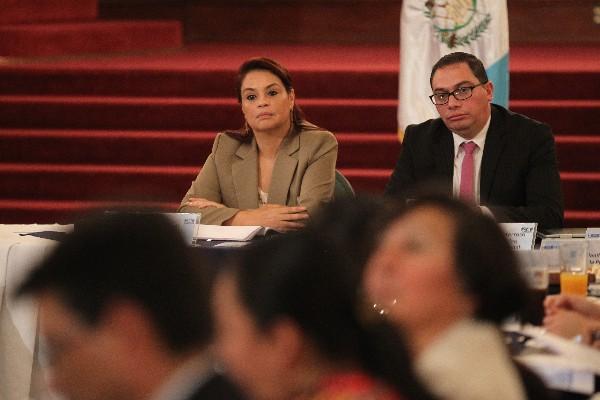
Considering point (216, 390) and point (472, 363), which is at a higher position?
point (216, 390)

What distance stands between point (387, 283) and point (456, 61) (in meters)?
2.59

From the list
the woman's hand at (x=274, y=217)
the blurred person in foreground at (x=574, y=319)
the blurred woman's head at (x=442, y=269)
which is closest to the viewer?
the blurred woman's head at (x=442, y=269)

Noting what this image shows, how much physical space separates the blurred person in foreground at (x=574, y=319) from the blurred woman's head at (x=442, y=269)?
2.70ft

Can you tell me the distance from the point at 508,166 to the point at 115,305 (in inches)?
128

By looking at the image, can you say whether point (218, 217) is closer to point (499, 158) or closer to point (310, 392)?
point (499, 158)

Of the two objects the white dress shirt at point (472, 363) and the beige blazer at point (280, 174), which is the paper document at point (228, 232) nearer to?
the beige blazer at point (280, 174)

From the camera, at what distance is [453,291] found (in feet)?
5.92

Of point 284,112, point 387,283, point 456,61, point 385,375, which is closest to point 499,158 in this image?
point 456,61

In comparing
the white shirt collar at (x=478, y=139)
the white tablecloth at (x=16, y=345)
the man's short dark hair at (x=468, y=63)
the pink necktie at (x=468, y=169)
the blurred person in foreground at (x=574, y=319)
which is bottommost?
the white tablecloth at (x=16, y=345)

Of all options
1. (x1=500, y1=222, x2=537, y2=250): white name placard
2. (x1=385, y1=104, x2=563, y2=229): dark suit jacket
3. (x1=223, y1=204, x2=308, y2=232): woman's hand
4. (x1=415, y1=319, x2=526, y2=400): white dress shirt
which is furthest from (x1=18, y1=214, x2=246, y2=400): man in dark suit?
(x1=385, y1=104, x2=563, y2=229): dark suit jacket

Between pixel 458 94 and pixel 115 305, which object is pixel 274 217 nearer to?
pixel 458 94

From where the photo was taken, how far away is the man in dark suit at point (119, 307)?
1.25m

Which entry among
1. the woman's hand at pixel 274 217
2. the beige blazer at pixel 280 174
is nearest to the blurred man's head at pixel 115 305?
the woman's hand at pixel 274 217

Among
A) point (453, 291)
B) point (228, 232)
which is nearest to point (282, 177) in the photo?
point (228, 232)
